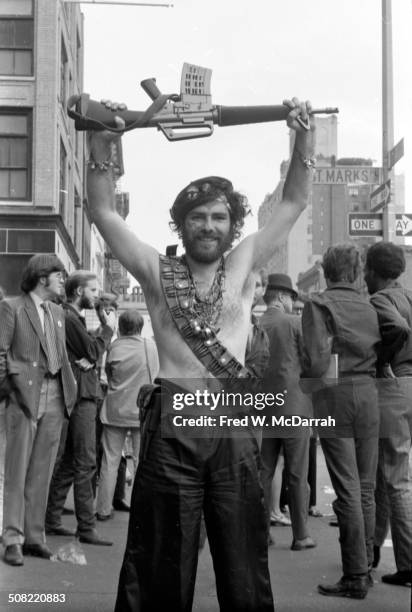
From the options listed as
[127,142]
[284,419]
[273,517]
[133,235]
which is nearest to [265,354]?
[284,419]

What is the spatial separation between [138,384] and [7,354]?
2.29 ft

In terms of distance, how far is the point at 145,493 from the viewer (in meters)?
2.50

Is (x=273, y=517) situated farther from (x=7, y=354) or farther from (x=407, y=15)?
(x=407, y=15)

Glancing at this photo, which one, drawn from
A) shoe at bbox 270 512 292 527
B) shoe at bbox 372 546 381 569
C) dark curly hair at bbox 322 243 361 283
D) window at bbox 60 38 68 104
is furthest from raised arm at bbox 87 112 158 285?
shoe at bbox 270 512 292 527

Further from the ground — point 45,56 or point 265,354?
point 45,56

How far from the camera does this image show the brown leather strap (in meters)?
2.59

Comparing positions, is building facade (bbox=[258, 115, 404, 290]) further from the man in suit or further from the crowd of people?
the man in suit

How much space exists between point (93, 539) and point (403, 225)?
1866 millimetres

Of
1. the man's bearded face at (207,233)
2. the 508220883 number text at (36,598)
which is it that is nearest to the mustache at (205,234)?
the man's bearded face at (207,233)

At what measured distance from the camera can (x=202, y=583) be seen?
3092 millimetres

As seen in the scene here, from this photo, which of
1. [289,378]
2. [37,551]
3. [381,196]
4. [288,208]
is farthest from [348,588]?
[288,208]

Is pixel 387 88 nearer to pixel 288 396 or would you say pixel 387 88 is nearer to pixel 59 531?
pixel 288 396

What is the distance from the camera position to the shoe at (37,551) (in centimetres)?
381

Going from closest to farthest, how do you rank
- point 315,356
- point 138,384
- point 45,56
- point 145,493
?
point 145,493 → point 45,56 → point 315,356 → point 138,384
